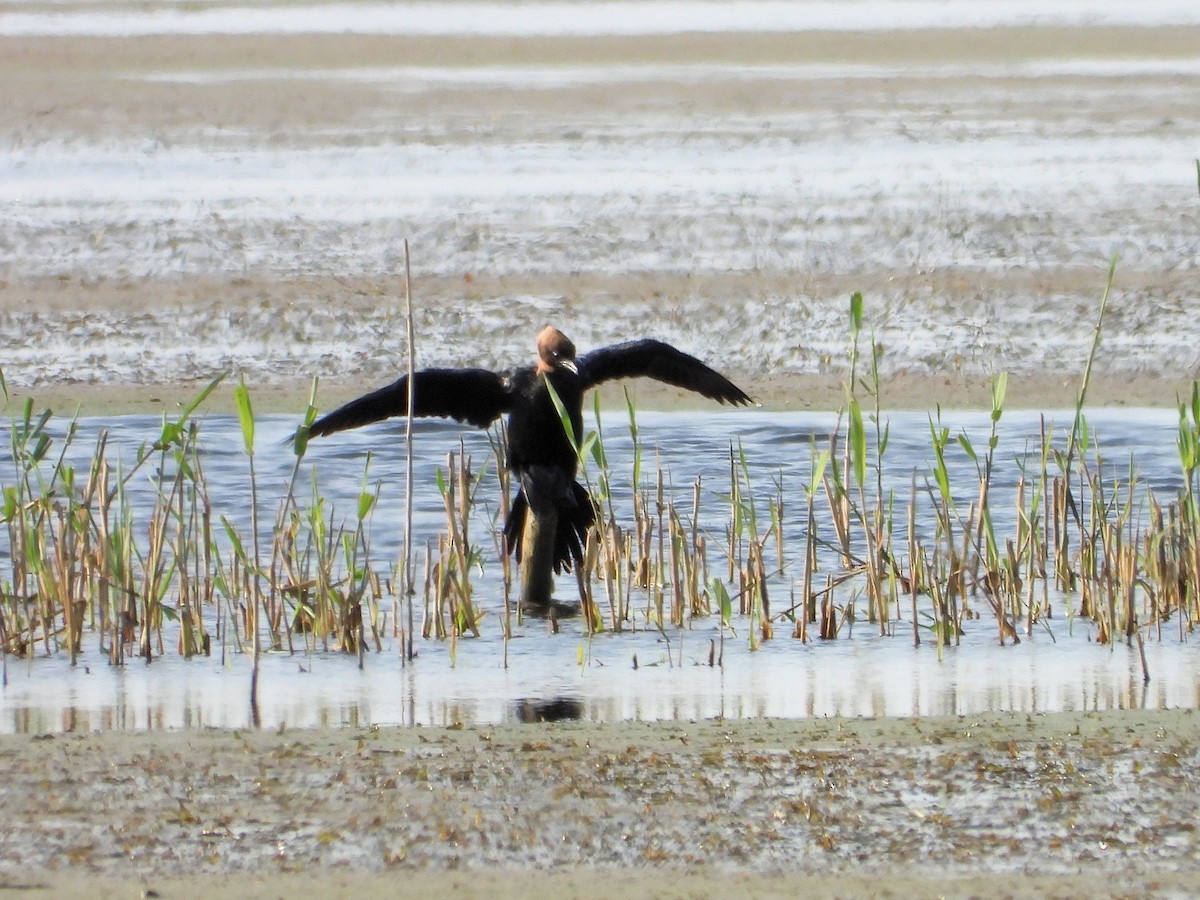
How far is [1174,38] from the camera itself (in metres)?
20.5

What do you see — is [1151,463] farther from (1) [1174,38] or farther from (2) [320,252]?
(1) [1174,38]

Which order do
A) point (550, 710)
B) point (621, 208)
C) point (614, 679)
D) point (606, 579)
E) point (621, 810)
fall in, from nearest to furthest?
point (621, 810)
point (550, 710)
point (614, 679)
point (606, 579)
point (621, 208)

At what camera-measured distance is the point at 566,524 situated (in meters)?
6.57

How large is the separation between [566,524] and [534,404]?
0.52 metres

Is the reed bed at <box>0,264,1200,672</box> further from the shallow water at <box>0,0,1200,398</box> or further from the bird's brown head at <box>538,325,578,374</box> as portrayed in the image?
the shallow water at <box>0,0,1200,398</box>

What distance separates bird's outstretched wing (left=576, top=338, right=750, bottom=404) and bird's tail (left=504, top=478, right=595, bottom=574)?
0.33 m

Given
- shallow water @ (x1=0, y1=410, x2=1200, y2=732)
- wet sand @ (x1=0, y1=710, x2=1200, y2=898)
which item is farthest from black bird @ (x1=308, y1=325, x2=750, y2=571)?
wet sand @ (x1=0, y1=710, x2=1200, y2=898)

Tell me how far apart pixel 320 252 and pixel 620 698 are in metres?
7.76

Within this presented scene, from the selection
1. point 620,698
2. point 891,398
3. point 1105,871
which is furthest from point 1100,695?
point 891,398

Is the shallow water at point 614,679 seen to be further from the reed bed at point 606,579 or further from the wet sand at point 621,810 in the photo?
the wet sand at point 621,810

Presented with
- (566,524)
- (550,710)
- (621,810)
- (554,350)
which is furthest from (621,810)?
(566,524)

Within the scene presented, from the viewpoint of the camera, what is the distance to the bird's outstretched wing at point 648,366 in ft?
20.8

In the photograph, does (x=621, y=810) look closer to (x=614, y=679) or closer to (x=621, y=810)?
(x=621, y=810)

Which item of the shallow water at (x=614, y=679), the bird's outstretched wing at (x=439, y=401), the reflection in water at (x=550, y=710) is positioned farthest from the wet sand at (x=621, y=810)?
the bird's outstretched wing at (x=439, y=401)
